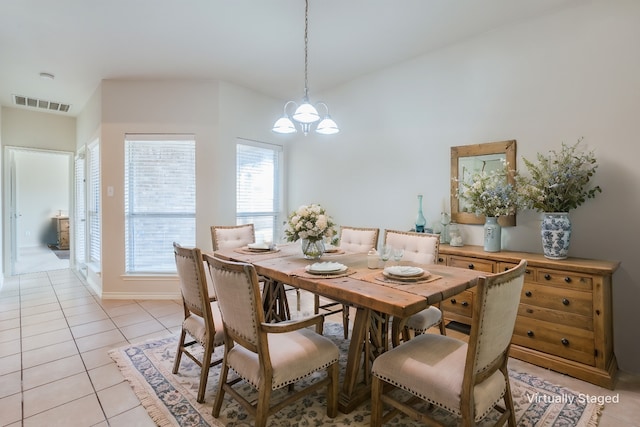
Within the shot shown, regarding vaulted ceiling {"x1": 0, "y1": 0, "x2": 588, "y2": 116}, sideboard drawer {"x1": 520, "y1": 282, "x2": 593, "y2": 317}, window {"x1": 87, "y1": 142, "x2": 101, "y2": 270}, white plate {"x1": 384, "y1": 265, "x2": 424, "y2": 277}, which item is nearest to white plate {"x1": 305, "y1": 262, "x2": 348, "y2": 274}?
white plate {"x1": 384, "y1": 265, "x2": 424, "y2": 277}

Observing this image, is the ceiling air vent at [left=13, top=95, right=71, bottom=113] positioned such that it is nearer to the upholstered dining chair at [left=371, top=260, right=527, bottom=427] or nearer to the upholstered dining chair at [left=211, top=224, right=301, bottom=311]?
the upholstered dining chair at [left=211, top=224, right=301, bottom=311]

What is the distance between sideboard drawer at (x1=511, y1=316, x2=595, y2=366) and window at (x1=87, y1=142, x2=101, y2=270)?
513 centimetres

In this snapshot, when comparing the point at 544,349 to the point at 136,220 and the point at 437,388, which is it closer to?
Answer: the point at 437,388

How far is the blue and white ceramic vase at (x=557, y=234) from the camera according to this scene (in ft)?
7.99

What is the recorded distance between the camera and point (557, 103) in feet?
8.75

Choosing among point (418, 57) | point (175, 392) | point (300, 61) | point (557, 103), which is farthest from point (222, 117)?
point (557, 103)

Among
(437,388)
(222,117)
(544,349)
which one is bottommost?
(544,349)

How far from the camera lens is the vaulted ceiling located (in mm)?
2619

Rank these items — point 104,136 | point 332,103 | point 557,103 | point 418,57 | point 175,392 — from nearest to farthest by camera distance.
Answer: point 175,392
point 557,103
point 418,57
point 104,136
point 332,103

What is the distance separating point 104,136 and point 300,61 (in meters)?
2.64

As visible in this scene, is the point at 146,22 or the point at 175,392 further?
the point at 146,22

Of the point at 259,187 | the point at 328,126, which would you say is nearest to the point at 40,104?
the point at 259,187

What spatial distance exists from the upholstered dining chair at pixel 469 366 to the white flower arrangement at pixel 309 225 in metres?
1.02

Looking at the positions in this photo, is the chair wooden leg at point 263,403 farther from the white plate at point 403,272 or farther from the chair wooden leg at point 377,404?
the white plate at point 403,272
